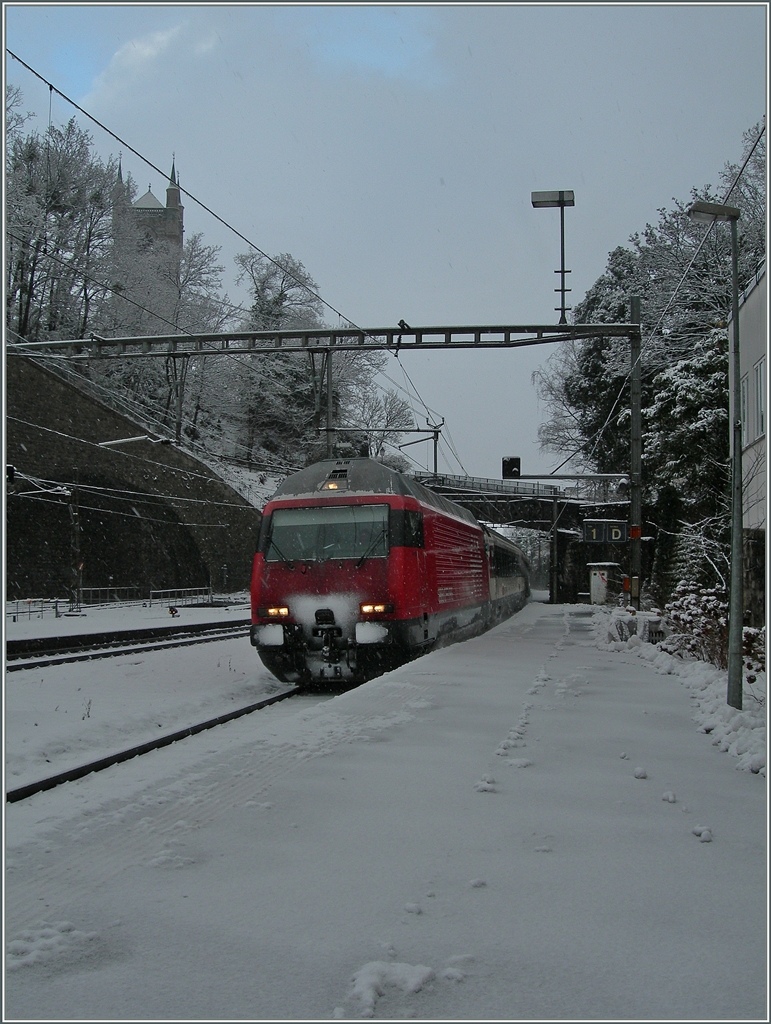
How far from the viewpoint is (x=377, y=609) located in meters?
12.5

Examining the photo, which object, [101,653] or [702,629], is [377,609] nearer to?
[702,629]

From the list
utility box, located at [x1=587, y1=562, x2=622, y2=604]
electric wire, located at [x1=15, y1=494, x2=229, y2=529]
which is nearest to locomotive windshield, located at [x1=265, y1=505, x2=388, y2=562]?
electric wire, located at [x1=15, y1=494, x2=229, y2=529]

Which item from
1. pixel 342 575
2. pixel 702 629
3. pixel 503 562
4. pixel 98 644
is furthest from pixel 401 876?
pixel 503 562

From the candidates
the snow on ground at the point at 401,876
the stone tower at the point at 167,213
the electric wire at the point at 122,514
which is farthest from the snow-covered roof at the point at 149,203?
the snow on ground at the point at 401,876

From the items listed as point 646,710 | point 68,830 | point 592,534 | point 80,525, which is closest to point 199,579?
point 80,525

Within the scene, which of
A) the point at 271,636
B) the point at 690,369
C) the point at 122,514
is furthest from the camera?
the point at 122,514

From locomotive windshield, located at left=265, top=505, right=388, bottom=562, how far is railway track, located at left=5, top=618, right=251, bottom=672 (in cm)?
494

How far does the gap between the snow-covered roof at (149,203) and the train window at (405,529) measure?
9268 cm

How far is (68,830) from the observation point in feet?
16.9

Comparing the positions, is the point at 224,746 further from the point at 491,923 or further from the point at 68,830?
the point at 491,923

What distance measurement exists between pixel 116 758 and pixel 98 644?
1285cm

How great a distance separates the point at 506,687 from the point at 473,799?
15.8ft

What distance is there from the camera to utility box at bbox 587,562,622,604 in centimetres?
3475

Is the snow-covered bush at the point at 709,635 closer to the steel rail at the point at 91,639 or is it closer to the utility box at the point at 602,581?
the steel rail at the point at 91,639
